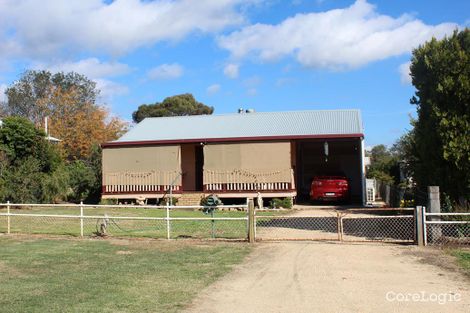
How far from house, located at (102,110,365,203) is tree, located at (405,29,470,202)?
9837 millimetres

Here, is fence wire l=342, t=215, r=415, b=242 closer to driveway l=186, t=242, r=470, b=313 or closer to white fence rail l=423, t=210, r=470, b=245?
white fence rail l=423, t=210, r=470, b=245

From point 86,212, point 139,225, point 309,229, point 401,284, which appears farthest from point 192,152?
point 401,284

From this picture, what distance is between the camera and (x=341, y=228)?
11.6 metres

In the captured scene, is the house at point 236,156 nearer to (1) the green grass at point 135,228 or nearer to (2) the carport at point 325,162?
(2) the carport at point 325,162

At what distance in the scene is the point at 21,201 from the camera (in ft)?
68.0

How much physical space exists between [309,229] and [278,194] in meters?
8.76

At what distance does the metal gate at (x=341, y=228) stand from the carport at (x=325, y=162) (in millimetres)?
11335

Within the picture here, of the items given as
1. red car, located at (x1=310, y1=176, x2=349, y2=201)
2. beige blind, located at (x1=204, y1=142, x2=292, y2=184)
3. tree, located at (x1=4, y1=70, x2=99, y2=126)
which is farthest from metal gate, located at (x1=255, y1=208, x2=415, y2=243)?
tree, located at (x1=4, y1=70, x2=99, y2=126)

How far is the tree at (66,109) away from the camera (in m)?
45.5

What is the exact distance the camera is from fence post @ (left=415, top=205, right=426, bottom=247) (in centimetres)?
1077

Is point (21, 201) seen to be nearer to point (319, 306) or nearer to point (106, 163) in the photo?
point (106, 163)

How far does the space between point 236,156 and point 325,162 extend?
6.37m

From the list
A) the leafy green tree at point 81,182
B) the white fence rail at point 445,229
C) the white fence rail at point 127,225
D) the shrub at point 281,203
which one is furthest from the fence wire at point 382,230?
the leafy green tree at point 81,182

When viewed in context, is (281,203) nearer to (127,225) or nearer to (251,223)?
(127,225)
